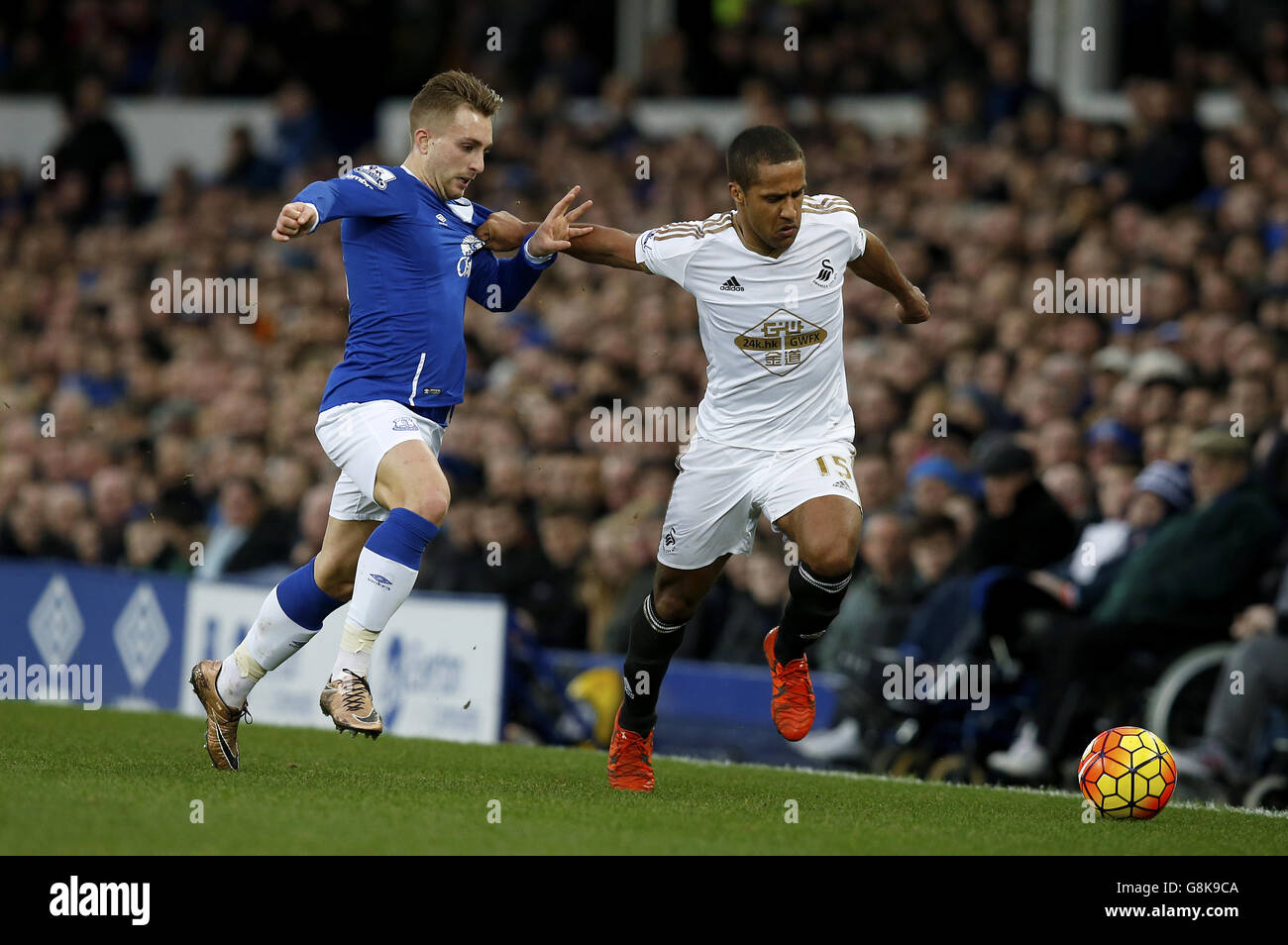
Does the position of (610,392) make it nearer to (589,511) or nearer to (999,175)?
(589,511)

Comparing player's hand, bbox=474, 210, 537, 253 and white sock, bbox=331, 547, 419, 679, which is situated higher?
player's hand, bbox=474, 210, 537, 253

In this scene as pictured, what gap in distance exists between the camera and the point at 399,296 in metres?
7.36

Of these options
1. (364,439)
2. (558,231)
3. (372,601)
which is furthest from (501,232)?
(372,601)

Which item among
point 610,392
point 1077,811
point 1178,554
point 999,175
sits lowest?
point 1077,811

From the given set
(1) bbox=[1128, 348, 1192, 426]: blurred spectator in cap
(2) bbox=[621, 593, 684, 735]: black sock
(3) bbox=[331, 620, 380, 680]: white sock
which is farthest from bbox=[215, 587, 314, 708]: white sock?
(1) bbox=[1128, 348, 1192, 426]: blurred spectator in cap

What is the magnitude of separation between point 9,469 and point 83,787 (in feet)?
34.7

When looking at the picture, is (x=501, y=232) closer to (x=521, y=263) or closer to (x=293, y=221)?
(x=521, y=263)

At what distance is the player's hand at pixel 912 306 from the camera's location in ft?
25.8

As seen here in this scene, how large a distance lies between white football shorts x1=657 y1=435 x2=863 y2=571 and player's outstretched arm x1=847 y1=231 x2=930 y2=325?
0.73 m

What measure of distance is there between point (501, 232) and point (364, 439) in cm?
118

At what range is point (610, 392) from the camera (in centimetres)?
1347

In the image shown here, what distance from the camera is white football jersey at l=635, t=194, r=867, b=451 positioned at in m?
7.38

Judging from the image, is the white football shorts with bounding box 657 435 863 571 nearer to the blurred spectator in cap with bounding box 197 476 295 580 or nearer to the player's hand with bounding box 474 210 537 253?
the player's hand with bounding box 474 210 537 253

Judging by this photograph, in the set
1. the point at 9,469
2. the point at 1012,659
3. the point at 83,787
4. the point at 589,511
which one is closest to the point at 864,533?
the point at 1012,659
